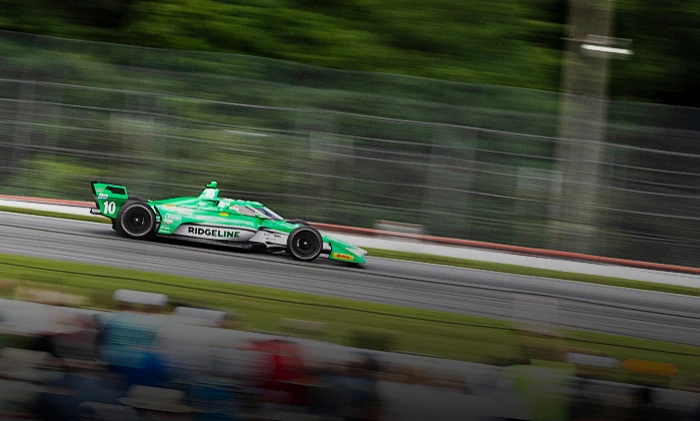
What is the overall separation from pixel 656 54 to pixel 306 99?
5610 millimetres

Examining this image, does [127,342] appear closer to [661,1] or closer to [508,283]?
[508,283]

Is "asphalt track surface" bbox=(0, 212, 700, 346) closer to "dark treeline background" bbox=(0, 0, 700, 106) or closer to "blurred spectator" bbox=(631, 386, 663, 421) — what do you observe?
"blurred spectator" bbox=(631, 386, 663, 421)

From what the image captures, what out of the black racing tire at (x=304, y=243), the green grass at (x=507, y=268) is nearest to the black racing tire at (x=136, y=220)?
the black racing tire at (x=304, y=243)

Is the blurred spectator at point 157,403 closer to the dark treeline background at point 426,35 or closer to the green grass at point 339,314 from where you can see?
the green grass at point 339,314

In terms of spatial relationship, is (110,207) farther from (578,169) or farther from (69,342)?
(69,342)

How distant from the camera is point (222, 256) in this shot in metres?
7.47

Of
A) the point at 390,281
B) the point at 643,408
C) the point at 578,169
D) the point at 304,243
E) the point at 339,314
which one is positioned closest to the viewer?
the point at 643,408

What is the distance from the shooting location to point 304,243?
7793mm

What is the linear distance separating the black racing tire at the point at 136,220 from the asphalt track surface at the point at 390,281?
0.10 m

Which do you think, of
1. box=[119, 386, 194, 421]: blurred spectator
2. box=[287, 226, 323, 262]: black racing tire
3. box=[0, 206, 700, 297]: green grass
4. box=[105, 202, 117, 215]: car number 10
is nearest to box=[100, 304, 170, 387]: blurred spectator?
box=[119, 386, 194, 421]: blurred spectator

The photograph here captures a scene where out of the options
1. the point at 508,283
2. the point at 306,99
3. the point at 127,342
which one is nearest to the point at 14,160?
the point at 306,99

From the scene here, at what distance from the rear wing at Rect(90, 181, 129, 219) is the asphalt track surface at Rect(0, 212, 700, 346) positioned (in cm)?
20

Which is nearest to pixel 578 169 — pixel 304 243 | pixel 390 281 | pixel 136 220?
pixel 390 281

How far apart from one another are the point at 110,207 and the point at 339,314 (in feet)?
9.27
